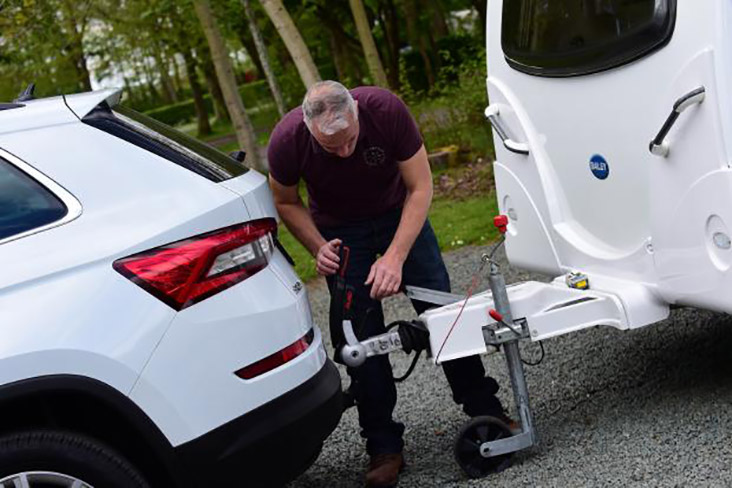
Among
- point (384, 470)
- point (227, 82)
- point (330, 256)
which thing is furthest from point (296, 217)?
point (227, 82)

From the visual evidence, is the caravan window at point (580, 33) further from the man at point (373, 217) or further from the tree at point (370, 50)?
the tree at point (370, 50)

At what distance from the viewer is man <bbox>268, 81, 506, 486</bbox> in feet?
14.7

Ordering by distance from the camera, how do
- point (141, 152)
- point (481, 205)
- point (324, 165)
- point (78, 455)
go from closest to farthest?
point (78, 455) → point (141, 152) → point (324, 165) → point (481, 205)

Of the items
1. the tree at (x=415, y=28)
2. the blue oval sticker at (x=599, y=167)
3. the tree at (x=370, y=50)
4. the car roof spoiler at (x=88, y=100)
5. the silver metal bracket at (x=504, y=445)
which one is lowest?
the tree at (x=415, y=28)

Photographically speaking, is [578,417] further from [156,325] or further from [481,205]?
[481,205]

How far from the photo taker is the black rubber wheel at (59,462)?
3281mm

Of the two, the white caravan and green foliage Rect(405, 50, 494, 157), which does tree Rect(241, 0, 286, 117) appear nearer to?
green foliage Rect(405, 50, 494, 157)

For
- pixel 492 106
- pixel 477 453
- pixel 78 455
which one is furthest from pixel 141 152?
pixel 492 106

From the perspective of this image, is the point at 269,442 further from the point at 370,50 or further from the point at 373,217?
the point at 370,50

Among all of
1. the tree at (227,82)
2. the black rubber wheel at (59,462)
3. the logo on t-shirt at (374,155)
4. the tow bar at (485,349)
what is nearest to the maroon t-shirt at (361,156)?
the logo on t-shirt at (374,155)

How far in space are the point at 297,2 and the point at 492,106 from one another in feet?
68.1

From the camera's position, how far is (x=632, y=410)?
4891mm

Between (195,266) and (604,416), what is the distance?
2215 millimetres

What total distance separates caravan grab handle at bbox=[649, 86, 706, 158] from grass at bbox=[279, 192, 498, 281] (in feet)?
17.8
